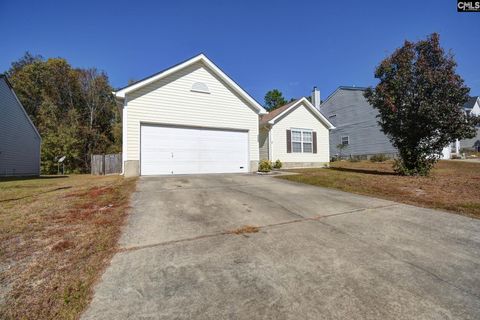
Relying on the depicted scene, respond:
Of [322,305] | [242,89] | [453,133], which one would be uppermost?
[242,89]

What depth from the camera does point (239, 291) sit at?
99.3 inches

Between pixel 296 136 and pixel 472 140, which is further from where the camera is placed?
pixel 472 140

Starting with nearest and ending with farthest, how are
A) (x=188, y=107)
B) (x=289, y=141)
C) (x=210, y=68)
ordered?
(x=188, y=107) < (x=210, y=68) < (x=289, y=141)

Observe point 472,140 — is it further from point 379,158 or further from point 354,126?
point 379,158

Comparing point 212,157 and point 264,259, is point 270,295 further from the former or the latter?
point 212,157

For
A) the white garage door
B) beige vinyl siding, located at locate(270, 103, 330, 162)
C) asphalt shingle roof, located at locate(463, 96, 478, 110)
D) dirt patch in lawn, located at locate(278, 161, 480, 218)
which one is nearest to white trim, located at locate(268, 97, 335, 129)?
beige vinyl siding, located at locate(270, 103, 330, 162)

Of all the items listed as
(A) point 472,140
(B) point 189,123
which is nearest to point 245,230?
(B) point 189,123

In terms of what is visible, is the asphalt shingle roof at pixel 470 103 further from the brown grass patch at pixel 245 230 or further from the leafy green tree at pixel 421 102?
the brown grass patch at pixel 245 230

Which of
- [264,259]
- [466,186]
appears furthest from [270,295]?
[466,186]

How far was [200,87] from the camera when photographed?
509 inches

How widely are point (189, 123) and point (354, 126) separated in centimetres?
1978

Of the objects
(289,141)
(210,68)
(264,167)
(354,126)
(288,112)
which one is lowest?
(264,167)

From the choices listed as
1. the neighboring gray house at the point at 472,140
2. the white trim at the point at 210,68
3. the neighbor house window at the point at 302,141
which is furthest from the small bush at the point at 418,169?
the neighboring gray house at the point at 472,140

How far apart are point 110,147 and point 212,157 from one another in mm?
23172
